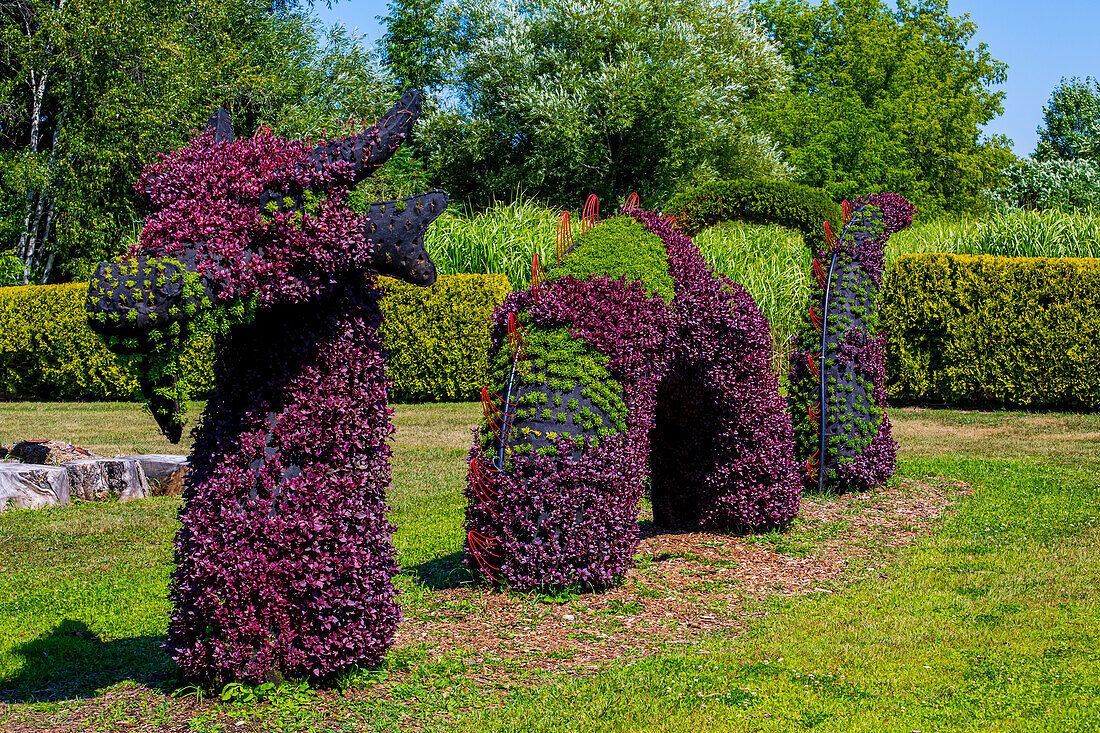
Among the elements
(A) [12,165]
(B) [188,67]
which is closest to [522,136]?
(B) [188,67]

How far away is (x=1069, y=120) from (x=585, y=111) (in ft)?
111

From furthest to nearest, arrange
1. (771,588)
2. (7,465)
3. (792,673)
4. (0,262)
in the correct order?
(0,262) → (7,465) → (771,588) → (792,673)

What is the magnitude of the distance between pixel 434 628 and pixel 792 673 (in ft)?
6.96

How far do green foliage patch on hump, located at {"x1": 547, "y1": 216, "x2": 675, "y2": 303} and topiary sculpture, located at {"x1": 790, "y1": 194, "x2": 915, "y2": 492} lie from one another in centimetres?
339

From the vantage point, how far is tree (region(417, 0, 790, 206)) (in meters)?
26.1

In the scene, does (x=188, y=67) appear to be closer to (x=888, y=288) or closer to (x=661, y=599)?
(x=888, y=288)

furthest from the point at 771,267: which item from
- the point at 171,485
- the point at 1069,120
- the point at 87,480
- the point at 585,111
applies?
the point at 1069,120

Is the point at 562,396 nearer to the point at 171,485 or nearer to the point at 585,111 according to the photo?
the point at 171,485

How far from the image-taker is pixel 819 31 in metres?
40.6

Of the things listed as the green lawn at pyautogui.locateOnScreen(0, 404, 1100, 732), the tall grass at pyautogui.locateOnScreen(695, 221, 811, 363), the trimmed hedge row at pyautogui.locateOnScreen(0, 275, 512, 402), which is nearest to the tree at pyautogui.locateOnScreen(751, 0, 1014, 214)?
the tall grass at pyautogui.locateOnScreen(695, 221, 811, 363)

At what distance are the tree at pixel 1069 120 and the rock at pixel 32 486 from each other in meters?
43.5

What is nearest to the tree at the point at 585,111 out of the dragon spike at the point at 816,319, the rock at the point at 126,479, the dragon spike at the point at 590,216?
the dragon spike at the point at 816,319

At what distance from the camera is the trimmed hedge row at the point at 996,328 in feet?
55.4

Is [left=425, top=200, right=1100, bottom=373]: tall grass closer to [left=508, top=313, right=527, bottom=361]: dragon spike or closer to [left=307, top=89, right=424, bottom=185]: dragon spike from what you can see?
[left=508, top=313, right=527, bottom=361]: dragon spike
